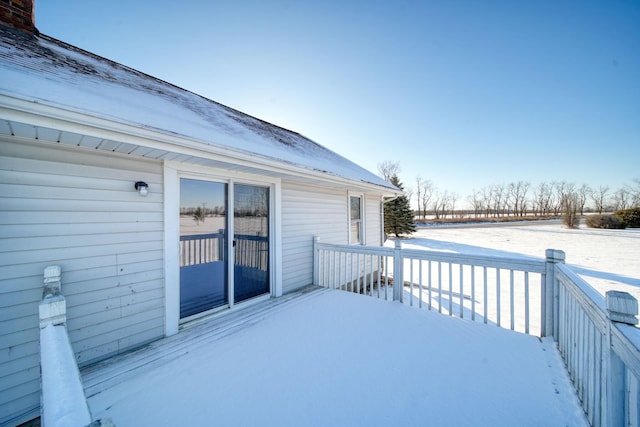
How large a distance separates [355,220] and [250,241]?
384cm

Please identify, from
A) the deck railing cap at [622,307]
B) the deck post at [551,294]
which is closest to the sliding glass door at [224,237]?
the deck railing cap at [622,307]

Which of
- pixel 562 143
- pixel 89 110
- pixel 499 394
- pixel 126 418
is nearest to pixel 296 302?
pixel 126 418

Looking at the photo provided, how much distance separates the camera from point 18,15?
3342 millimetres

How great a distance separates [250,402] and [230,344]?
1.00 metres

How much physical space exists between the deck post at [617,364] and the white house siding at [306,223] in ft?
13.5

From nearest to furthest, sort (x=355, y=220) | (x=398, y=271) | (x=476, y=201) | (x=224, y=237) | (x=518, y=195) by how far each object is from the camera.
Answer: (x=224, y=237) < (x=398, y=271) < (x=355, y=220) < (x=518, y=195) < (x=476, y=201)

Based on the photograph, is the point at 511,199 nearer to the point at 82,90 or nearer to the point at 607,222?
the point at 607,222

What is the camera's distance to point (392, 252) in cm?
409

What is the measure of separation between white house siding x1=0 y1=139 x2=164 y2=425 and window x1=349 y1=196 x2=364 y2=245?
5019 millimetres

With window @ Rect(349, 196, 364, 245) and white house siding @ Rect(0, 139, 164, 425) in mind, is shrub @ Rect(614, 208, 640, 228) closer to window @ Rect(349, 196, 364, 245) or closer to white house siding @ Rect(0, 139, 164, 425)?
window @ Rect(349, 196, 364, 245)

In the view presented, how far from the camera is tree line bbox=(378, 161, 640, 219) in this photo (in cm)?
3869

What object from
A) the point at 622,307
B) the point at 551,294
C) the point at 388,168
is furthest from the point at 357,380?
the point at 388,168

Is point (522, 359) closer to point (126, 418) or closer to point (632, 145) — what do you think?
point (126, 418)

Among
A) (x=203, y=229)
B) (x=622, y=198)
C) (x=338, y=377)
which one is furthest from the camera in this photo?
(x=622, y=198)
